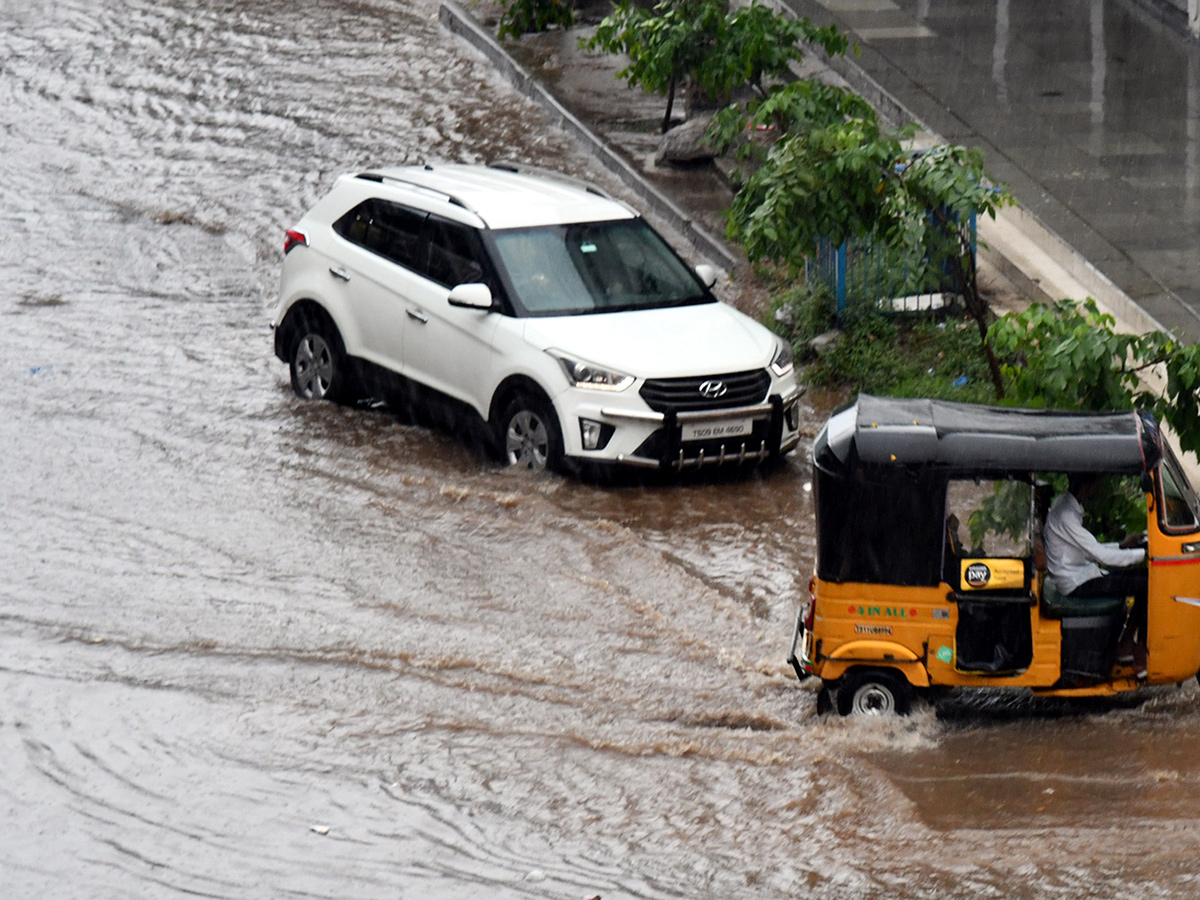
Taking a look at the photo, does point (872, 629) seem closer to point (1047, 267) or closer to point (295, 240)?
point (1047, 267)

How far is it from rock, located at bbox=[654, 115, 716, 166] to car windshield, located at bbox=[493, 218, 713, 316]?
18.3 ft

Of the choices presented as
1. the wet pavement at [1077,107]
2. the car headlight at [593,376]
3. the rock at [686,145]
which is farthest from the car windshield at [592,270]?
the rock at [686,145]

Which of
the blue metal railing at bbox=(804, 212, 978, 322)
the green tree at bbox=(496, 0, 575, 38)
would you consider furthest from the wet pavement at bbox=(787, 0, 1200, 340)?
the green tree at bbox=(496, 0, 575, 38)

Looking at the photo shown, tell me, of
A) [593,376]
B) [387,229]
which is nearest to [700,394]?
[593,376]

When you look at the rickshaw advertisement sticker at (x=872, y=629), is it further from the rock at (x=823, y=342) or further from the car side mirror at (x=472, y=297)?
the rock at (x=823, y=342)

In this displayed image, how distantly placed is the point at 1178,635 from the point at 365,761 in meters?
3.70

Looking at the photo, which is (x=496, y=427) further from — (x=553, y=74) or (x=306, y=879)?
(x=553, y=74)

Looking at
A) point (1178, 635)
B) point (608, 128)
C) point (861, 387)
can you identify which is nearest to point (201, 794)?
point (1178, 635)

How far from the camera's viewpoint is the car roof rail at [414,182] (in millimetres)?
12328

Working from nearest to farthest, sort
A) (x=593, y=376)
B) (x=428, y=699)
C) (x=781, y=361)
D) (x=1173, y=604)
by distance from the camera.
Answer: (x=1173, y=604) → (x=428, y=699) → (x=593, y=376) → (x=781, y=361)

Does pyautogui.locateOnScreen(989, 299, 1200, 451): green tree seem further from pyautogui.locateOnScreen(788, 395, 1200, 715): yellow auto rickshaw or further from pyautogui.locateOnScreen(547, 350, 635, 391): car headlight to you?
pyautogui.locateOnScreen(547, 350, 635, 391): car headlight

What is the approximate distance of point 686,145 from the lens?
1795cm

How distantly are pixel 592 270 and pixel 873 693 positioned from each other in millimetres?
4761

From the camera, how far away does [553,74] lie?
21578 millimetres
